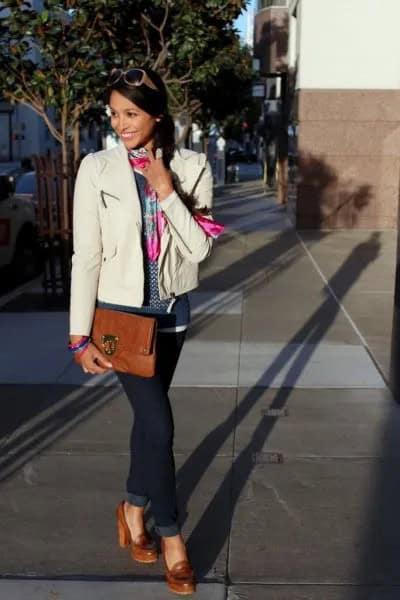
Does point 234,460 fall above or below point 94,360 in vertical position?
below

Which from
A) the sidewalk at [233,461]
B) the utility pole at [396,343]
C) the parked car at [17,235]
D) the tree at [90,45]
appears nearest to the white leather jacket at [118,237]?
the sidewalk at [233,461]

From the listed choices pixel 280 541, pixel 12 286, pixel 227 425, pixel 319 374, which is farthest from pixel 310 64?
pixel 280 541

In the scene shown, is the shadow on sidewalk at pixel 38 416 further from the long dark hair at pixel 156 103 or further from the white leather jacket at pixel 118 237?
the long dark hair at pixel 156 103

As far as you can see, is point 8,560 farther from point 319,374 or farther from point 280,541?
point 319,374

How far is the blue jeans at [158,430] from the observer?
3389 millimetres

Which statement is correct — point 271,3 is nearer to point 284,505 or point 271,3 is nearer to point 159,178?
point 284,505

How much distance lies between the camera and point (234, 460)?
4.99 m

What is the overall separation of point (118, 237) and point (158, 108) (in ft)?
1.64

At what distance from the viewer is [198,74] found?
13.3m

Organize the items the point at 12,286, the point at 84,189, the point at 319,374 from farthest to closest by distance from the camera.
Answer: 1. the point at 12,286
2. the point at 319,374
3. the point at 84,189

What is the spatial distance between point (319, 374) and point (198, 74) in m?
7.64

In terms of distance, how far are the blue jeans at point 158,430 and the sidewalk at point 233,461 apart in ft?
1.16

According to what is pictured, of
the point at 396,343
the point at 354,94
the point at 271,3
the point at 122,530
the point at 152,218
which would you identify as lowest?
the point at 122,530

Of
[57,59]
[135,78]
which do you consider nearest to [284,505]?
[135,78]
